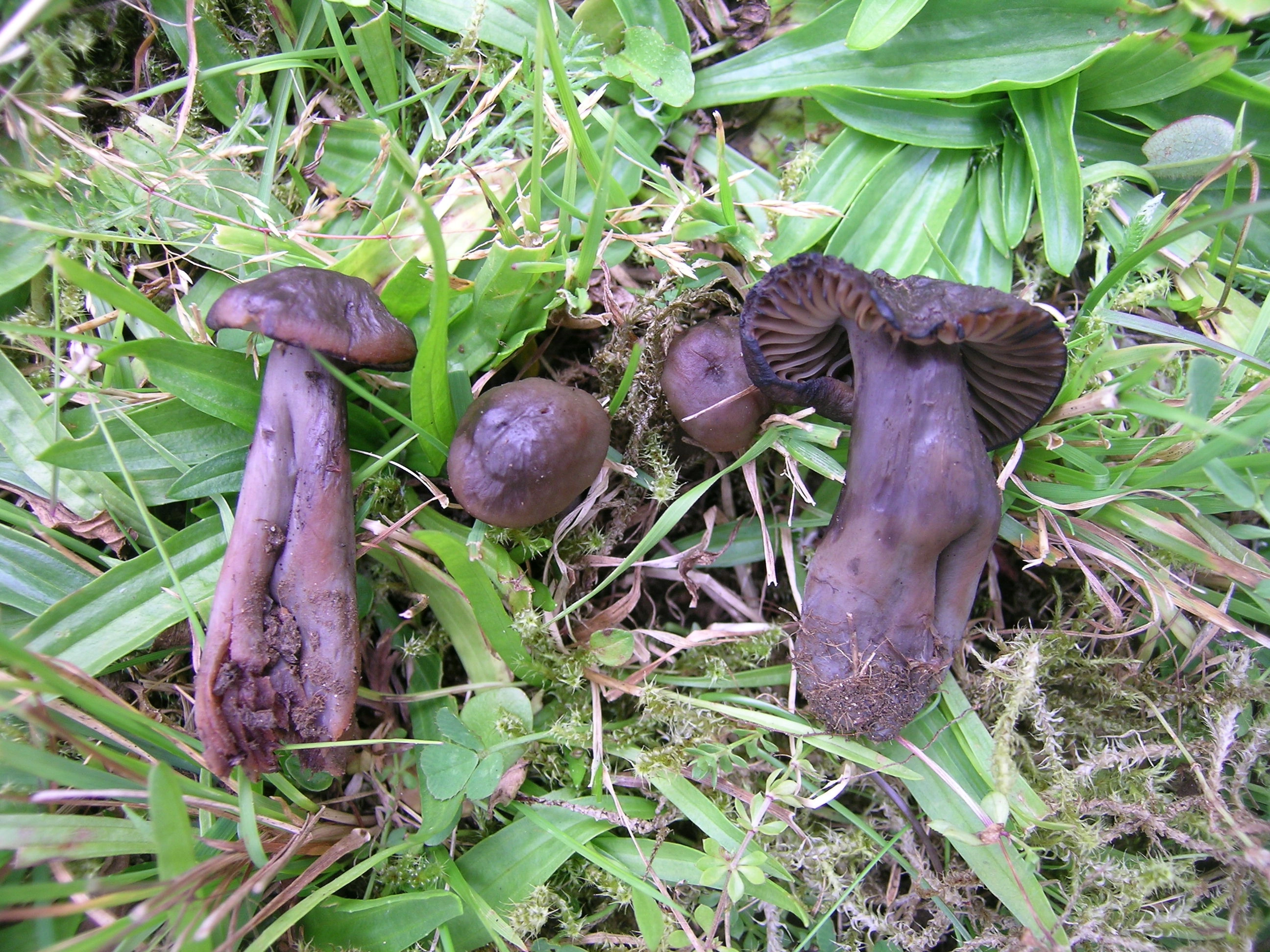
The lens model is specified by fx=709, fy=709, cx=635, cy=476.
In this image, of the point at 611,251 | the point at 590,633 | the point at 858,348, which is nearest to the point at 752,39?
the point at 611,251

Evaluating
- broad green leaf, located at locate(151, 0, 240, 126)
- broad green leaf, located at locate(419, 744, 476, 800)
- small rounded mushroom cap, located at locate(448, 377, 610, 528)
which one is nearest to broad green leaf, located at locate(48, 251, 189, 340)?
broad green leaf, located at locate(151, 0, 240, 126)

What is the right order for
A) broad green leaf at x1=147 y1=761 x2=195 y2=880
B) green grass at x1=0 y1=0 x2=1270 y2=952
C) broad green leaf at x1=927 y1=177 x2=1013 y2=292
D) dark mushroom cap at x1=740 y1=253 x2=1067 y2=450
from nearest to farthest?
1. broad green leaf at x1=147 y1=761 x2=195 y2=880
2. dark mushroom cap at x1=740 y1=253 x2=1067 y2=450
3. green grass at x1=0 y1=0 x2=1270 y2=952
4. broad green leaf at x1=927 y1=177 x2=1013 y2=292

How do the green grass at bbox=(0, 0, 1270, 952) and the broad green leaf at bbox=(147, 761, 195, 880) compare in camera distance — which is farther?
the green grass at bbox=(0, 0, 1270, 952)

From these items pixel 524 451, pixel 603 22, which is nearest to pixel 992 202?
pixel 603 22

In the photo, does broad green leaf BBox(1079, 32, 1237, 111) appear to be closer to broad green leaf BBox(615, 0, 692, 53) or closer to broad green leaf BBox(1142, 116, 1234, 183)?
broad green leaf BBox(1142, 116, 1234, 183)

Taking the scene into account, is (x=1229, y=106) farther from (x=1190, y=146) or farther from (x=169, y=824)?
(x=169, y=824)

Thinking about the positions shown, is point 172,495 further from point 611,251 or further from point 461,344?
point 611,251

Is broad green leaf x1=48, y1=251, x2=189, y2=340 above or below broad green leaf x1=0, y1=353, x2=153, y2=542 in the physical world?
above

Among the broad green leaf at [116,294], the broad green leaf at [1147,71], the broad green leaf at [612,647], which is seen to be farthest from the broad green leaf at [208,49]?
the broad green leaf at [1147,71]
